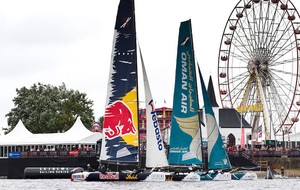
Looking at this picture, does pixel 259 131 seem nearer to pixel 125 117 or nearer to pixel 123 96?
pixel 125 117

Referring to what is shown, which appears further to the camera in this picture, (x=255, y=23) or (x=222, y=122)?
(x=222, y=122)

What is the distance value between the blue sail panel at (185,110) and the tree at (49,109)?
6685cm

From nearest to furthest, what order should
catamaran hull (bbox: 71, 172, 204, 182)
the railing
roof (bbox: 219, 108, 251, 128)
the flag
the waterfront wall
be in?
catamaran hull (bbox: 71, 172, 204, 182) → the railing → the waterfront wall → the flag → roof (bbox: 219, 108, 251, 128)

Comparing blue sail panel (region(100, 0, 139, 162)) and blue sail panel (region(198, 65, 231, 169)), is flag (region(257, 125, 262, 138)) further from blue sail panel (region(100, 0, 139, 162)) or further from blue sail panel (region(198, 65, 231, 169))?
blue sail panel (region(100, 0, 139, 162))

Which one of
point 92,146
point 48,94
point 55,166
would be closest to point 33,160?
point 55,166

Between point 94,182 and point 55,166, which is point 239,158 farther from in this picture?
point 94,182

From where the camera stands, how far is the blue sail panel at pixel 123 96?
81.2m

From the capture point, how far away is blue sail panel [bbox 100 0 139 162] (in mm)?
81250

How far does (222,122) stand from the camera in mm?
141625

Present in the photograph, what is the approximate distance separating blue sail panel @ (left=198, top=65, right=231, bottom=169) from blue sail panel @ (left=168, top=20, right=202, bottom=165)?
1010mm

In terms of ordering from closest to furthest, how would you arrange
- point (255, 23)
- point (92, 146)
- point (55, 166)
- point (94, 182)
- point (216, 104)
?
point (94, 182) < point (55, 166) < point (92, 146) < point (255, 23) < point (216, 104)

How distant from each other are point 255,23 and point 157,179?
176ft

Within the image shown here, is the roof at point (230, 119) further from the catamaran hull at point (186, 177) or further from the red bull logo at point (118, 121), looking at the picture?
the catamaran hull at point (186, 177)

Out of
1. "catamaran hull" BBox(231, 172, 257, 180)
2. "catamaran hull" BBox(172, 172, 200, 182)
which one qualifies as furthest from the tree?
"catamaran hull" BBox(172, 172, 200, 182)
